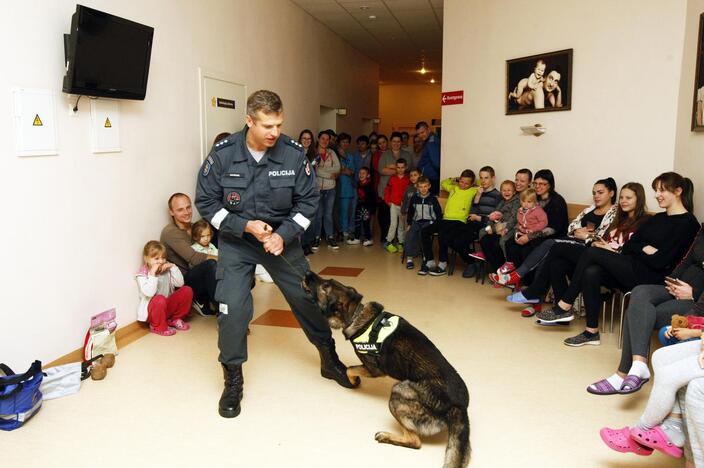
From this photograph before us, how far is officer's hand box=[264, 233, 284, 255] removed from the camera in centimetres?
286

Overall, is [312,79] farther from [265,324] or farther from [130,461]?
[130,461]

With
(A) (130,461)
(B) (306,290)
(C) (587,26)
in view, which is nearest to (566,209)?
(C) (587,26)

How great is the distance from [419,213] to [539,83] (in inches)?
78.7

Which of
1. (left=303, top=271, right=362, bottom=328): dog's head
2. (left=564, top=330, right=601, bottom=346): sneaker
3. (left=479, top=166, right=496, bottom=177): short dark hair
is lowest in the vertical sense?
(left=564, top=330, right=601, bottom=346): sneaker

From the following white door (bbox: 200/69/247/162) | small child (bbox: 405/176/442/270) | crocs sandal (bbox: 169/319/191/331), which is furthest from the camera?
small child (bbox: 405/176/442/270)

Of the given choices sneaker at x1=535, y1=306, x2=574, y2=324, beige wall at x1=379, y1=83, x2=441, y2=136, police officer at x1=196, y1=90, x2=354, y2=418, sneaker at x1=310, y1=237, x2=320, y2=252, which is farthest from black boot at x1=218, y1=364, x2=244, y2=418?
beige wall at x1=379, y1=83, x2=441, y2=136

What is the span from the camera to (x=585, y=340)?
401 centimetres

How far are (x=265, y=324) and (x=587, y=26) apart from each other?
4245 mm

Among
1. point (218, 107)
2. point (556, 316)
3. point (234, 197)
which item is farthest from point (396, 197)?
point (234, 197)

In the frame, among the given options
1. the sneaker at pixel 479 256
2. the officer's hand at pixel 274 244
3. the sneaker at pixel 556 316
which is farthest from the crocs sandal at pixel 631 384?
the sneaker at pixel 479 256

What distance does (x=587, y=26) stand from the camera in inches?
218

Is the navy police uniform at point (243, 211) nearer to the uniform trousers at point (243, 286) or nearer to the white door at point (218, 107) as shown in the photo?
the uniform trousers at point (243, 286)

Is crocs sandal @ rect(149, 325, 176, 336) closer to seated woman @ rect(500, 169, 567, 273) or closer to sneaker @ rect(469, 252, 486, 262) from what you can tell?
seated woman @ rect(500, 169, 567, 273)

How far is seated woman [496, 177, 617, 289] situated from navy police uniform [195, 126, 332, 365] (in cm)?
259
